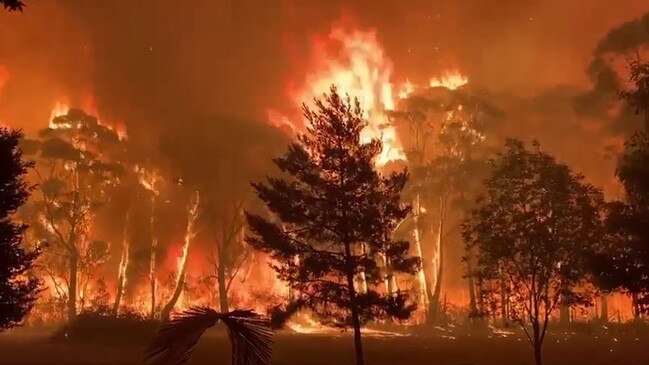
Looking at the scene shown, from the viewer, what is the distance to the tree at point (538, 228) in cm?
1941

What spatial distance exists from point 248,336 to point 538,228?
1732cm

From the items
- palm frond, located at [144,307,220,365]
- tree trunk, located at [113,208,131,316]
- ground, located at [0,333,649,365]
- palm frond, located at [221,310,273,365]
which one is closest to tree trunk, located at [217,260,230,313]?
tree trunk, located at [113,208,131,316]

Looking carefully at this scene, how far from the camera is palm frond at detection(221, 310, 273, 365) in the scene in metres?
3.88

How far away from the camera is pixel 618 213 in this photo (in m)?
15.7

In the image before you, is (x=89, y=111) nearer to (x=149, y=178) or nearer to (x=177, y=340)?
(x=149, y=178)

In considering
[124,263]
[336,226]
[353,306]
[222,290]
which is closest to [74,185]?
[124,263]

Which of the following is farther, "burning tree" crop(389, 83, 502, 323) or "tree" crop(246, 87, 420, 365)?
"burning tree" crop(389, 83, 502, 323)

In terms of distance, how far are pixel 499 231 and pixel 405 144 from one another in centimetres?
4615

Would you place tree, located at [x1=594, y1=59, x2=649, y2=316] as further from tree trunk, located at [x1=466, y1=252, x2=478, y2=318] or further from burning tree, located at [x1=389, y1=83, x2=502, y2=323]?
burning tree, located at [x1=389, y1=83, x2=502, y2=323]

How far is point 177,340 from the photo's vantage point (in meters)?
3.65

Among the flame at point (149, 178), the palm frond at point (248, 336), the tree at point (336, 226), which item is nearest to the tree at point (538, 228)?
the tree at point (336, 226)

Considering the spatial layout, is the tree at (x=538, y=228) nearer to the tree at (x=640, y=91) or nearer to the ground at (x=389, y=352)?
the tree at (x=640, y=91)

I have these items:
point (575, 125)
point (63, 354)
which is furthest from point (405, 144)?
point (63, 354)

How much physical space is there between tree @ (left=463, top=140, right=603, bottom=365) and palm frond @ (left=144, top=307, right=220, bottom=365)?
17362 mm
